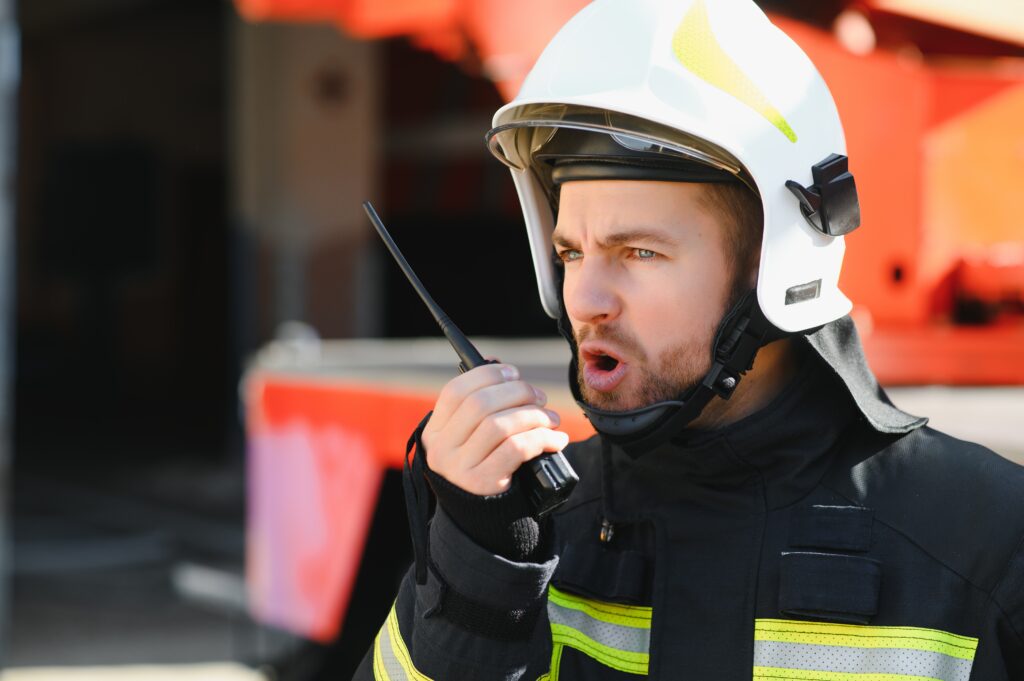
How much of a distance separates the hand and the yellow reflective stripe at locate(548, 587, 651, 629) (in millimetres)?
316

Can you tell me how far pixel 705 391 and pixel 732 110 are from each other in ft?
1.13

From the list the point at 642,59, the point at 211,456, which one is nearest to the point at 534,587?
the point at 642,59

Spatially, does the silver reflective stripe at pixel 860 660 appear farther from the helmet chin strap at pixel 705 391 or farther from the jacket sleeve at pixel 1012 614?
the helmet chin strap at pixel 705 391

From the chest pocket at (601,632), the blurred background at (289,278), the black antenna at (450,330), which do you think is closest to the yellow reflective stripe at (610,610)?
the chest pocket at (601,632)

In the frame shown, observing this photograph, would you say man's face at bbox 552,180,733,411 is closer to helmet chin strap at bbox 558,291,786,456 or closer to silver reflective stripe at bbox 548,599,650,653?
helmet chin strap at bbox 558,291,786,456

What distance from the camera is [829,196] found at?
60.3 inches

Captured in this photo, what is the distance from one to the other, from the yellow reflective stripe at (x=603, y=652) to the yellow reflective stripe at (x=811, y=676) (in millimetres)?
147

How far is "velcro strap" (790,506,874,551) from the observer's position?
1.38 metres

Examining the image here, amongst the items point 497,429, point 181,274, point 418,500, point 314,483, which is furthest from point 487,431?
point 181,274

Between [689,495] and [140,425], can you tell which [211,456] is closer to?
[140,425]

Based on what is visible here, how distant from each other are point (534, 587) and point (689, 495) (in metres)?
0.29

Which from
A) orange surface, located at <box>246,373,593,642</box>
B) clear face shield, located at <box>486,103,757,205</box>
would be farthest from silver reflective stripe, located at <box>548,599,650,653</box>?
orange surface, located at <box>246,373,593,642</box>

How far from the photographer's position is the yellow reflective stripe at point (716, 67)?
4.90 feet

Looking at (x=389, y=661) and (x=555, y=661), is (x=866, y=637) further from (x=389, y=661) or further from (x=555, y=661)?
(x=389, y=661)
